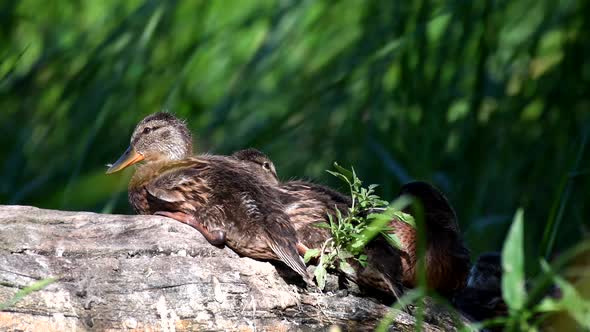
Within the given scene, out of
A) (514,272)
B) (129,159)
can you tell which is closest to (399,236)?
(129,159)

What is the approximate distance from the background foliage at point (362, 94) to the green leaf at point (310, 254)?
236 cm

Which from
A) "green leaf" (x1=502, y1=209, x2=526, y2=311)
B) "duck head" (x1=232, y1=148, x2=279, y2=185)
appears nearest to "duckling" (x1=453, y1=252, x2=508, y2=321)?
"duck head" (x1=232, y1=148, x2=279, y2=185)

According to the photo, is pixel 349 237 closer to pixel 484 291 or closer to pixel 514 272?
pixel 514 272

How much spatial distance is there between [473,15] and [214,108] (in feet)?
6.04

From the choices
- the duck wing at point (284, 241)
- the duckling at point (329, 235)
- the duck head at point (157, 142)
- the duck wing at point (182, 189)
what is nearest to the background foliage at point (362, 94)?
the duck head at point (157, 142)

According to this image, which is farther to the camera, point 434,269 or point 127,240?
point 434,269

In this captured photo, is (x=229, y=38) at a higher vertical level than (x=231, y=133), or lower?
higher

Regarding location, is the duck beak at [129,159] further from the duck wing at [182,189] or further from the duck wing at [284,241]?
the duck wing at [284,241]

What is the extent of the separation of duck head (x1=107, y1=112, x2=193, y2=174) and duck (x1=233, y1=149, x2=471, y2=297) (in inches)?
18.4

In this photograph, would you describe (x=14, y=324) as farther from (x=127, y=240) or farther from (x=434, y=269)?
(x=434, y=269)

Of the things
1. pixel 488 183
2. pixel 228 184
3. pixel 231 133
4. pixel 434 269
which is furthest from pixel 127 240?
pixel 488 183

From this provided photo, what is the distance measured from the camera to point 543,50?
7.49 meters

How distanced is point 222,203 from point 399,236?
1.09 m

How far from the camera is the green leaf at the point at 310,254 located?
15.9 feet
